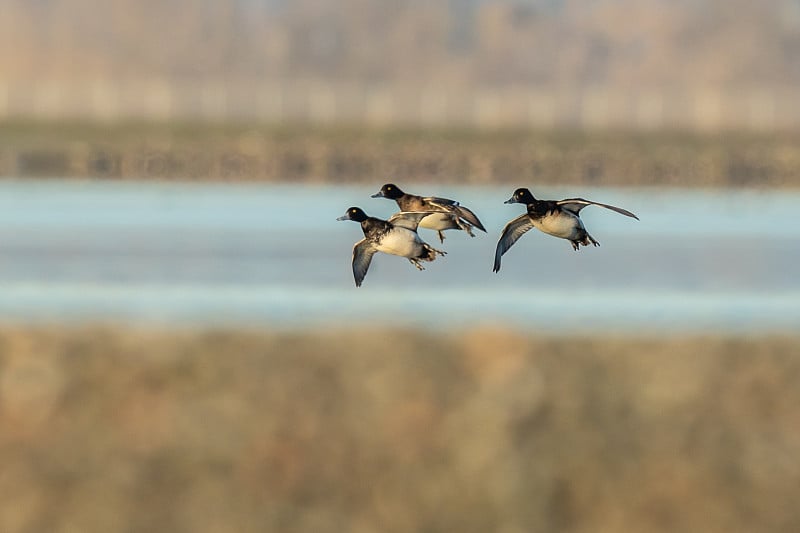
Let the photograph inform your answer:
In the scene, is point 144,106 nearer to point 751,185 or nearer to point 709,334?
point 751,185

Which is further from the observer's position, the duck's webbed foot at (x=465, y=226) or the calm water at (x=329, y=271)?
the calm water at (x=329, y=271)

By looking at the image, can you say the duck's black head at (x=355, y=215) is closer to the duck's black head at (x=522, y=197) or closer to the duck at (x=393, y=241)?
the duck at (x=393, y=241)

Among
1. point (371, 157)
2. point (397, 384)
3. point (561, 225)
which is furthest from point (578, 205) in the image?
point (371, 157)

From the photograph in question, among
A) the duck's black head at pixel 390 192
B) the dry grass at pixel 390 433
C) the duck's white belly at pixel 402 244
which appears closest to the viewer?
the duck's white belly at pixel 402 244

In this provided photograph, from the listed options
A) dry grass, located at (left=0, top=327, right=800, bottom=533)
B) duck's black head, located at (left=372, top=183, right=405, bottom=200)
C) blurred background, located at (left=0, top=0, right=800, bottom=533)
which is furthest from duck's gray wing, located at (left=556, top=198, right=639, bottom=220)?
dry grass, located at (left=0, top=327, right=800, bottom=533)

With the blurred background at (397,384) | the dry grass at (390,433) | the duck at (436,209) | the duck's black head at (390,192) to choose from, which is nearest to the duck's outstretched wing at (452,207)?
the duck at (436,209)

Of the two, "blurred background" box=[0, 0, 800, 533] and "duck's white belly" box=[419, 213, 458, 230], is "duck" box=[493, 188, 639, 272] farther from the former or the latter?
"blurred background" box=[0, 0, 800, 533]

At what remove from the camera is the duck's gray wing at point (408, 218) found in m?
5.41

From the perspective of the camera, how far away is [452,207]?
17.7ft

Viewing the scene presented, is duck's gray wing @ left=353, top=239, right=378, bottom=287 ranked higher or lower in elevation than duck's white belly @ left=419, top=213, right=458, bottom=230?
lower

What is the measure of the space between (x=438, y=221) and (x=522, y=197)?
283mm

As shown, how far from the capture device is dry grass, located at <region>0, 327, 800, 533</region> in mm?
46531

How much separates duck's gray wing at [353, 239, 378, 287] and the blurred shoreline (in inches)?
3755

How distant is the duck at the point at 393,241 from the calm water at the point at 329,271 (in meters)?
44.9
